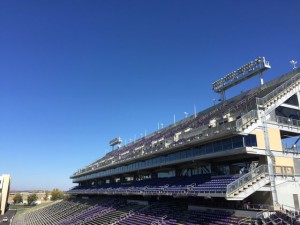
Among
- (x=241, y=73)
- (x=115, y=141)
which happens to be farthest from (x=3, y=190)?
(x=241, y=73)

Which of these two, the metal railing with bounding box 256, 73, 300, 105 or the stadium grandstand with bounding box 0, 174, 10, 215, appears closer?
the metal railing with bounding box 256, 73, 300, 105

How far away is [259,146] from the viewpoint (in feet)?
75.6

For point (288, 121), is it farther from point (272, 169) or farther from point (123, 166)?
point (123, 166)

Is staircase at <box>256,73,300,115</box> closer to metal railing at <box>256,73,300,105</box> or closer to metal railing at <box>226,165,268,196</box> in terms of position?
metal railing at <box>256,73,300,105</box>

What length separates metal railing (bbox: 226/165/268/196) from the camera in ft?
67.5

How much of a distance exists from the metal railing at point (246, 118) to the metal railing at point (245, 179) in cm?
352

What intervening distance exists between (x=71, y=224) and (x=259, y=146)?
104ft

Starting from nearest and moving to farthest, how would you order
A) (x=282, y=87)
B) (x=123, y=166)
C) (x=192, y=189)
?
1. (x=192, y=189)
2. (x=282, y=87)
3. (x=123, y=166)

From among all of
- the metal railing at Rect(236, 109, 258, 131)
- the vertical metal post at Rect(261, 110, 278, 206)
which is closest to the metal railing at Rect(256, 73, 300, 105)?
the vertical metal post at Rect(261, 110, 278, 206)

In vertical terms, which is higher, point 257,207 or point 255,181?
point 255,181

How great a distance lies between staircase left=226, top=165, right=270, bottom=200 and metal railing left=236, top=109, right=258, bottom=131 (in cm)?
358

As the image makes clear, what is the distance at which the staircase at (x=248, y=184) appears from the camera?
67.5ft

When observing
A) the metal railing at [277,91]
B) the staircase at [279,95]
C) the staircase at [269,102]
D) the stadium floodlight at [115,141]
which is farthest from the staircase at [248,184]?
the stadium floodlight at [115,141]

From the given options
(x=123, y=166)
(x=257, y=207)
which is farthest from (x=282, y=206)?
(x=123, y=166)
